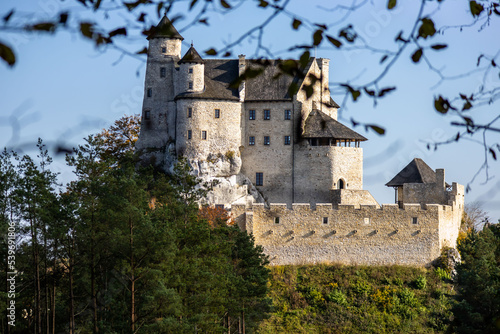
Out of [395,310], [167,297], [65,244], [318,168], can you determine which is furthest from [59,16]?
[318,168]

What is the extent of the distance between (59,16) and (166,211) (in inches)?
1190

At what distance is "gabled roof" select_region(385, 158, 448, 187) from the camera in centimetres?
5762

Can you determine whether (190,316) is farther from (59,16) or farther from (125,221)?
(59,16)

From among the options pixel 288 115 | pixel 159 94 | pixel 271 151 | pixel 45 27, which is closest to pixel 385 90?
pixel 45 27

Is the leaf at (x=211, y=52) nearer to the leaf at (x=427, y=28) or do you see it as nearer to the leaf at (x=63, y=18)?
the leaf at (x=63, y=18)

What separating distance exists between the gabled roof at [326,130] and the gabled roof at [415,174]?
3525 mm

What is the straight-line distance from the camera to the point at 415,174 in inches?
2286

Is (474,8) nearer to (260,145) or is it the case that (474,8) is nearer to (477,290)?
(477,290)

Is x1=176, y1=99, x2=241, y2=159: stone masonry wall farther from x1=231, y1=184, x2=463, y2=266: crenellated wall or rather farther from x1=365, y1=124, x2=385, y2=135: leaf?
x1=365, y1=124, x2=385, y2=135: leaf

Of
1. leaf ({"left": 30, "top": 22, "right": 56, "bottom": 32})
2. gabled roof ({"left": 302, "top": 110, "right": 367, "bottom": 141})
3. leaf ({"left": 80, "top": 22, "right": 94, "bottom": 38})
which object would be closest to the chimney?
gabled roof ({"left": 302, "top": 110, "right": 367, "bottom": 141})

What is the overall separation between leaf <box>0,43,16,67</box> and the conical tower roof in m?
51.7

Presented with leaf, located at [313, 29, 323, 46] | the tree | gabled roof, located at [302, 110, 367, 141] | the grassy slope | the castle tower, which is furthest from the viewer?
the castle tower

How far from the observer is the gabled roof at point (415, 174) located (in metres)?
57.6

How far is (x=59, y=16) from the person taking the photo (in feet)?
26.2
